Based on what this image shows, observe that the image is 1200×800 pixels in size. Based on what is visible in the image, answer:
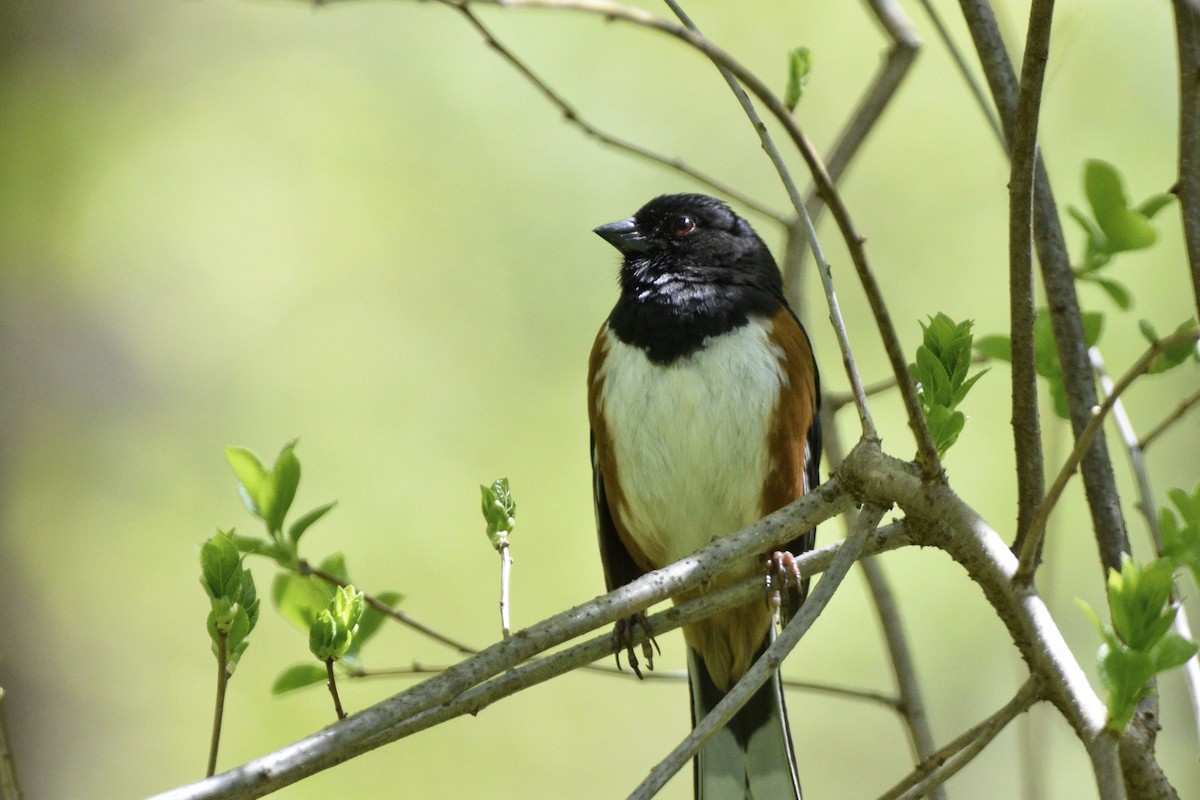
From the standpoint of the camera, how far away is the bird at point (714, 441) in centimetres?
303

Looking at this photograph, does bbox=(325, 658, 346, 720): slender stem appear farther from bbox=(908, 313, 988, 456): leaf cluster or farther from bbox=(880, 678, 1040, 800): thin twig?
bbox=(908, 313, 988, 456): leaf cluster

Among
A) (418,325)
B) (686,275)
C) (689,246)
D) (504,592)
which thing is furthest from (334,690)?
(418,325)

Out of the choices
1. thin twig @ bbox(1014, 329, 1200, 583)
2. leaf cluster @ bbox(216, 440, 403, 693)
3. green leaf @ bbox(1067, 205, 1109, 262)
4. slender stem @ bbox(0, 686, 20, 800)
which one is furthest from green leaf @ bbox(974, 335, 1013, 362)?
slender stem @ bbox(0, 686, 20, 800)

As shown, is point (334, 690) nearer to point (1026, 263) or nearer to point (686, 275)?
point (1026, 263)

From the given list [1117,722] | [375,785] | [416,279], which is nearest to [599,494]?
[1117,722]

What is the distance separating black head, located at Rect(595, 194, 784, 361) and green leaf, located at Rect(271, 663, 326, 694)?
131 centimetres

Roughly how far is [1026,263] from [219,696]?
3.87 feet

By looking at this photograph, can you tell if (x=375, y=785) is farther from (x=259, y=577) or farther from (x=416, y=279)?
(x=416, y=279)

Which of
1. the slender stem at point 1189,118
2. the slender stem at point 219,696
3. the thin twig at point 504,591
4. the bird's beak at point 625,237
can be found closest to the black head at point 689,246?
the bird's beak at point 625,237

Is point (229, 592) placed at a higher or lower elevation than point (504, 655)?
higher

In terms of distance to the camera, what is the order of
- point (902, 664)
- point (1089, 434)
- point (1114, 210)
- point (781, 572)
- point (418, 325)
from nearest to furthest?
point (1089, 434)
point (1114, 210)
point (781, 572)
point (902, 664)
point (418, 325)

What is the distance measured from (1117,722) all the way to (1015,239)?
641 millimetres

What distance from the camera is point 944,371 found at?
6.24 ft

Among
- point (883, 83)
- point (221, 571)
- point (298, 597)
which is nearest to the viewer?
point (221, 571)
